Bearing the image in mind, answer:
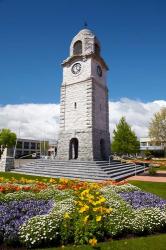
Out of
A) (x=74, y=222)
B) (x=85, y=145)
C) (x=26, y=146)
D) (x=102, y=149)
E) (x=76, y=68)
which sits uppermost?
(x=76, y=68)

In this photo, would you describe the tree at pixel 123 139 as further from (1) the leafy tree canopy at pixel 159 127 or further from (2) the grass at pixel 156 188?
(2) the grass at pixel 156 188

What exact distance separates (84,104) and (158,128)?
2988cm

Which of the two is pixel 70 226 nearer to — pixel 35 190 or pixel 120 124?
pixel 35 190

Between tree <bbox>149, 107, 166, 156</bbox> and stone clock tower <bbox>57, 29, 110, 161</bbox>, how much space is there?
24.2 metres

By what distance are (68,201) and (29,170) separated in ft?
63.7

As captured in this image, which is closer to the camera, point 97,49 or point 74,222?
point 74,222

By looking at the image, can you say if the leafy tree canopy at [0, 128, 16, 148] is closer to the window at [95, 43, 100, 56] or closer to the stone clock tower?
the stone clock tower

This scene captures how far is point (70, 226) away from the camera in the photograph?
6.31m

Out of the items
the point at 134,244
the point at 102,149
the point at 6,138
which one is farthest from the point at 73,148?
the point at 6,138

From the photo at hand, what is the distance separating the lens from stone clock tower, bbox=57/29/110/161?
1137 inches

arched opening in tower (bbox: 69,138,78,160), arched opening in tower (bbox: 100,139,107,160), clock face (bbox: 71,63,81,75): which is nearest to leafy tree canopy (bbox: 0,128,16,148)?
arched opening in tower (bbox: 69,138,78,160)

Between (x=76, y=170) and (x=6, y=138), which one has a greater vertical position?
(x=6, y=138)

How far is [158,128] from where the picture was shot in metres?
53.2

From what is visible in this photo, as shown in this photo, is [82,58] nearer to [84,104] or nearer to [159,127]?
[84,104]
